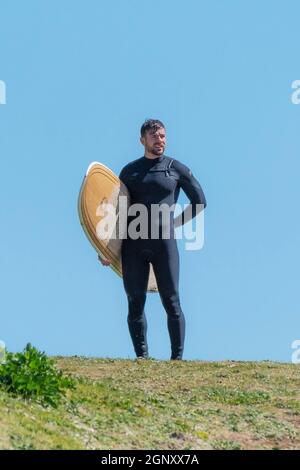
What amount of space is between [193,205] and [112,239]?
4.09ft

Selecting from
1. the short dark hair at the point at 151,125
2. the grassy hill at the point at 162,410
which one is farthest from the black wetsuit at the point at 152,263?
the grassy hill at the point at 162,410

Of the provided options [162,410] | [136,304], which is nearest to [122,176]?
[136,304]

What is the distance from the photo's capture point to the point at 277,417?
12.6 meters

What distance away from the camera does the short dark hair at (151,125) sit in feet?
51.9

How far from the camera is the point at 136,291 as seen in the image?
51.7 feet

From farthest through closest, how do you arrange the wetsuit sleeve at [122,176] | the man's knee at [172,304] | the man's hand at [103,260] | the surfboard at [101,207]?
1. the wetsuit sleeve at [122,176]
2. the man's hand at [103,260]
3. the man's knee at [172,304]
4. the surfboard at [101,207]

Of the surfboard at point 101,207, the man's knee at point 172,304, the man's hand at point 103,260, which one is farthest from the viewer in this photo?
the man's hand at point 103,260

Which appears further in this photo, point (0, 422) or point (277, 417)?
point (277, 417)

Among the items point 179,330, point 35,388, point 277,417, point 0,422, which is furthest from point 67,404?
point 179,330

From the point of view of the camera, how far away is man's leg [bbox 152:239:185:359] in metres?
15.7

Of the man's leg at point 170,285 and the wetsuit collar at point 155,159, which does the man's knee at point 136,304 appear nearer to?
the man's leg at point 170,285

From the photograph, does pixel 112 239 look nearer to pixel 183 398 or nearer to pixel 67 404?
pixel 183 398

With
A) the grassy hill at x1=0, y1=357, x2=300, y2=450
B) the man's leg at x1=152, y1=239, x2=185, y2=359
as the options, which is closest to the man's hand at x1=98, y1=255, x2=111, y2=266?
the man's leg at x1=152, y1=239, x2=185, y2=359

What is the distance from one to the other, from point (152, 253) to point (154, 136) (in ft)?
5.29
